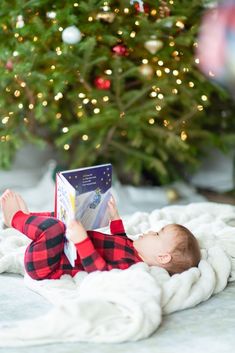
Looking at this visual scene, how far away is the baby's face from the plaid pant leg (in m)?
0.24

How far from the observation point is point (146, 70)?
9.74 feet

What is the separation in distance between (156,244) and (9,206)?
1.53ft

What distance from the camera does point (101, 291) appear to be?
1731 mm

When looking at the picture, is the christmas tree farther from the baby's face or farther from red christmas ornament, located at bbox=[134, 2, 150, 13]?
the baby's face

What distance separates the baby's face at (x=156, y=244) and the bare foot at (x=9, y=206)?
15.0 inches

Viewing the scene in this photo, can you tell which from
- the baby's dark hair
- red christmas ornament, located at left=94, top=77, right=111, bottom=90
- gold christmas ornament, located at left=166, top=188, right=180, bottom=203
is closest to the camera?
the baby's dark hair

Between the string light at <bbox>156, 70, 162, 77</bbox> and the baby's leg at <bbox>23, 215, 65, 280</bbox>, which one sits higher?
the string light at <bbox>156, 70, 162, 77</bbox>

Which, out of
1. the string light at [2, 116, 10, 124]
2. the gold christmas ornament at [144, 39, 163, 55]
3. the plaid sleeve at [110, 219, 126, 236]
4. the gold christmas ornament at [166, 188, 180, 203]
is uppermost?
the gold christmas ornament at [144, 39, 163, 55]

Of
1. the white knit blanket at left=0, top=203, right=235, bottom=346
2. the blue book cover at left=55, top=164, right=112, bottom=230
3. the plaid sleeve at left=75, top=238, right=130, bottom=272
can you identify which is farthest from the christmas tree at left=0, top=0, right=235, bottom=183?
the plaid sleeve at left=75, top=238, right=130, bottom=272

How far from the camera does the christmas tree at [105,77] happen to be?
9.36ft

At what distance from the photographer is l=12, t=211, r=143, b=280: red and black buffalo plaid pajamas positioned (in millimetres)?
1862

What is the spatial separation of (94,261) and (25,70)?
1.24 meters

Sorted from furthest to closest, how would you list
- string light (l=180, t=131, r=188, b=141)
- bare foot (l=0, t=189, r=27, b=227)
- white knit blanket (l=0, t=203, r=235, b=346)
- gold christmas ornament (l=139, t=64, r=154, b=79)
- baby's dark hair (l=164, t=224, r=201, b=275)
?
string light (l=180, t=131, r=188, b=141) → gold christmas ornament (l=139, t=64, r=154, b=79) → bare foot (l=0, t=189, r=27, b=227) → baby's dark hair (l=164, t=224, r=201, b=275) → white knit blanket (l=0, t=203, r=235, b=346)

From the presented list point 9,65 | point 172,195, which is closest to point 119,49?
point 9,65
